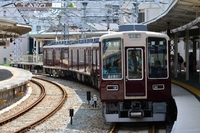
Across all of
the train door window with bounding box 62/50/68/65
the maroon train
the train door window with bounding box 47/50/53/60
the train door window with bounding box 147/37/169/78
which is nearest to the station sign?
the train door window with bounding box 47/50/53/60

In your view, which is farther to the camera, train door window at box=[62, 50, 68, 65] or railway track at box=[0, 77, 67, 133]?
train door window at box=[62, 50, 68, 65]

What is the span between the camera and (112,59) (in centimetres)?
1089

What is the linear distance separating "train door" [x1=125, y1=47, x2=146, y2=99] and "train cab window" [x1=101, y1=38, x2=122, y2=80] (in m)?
0.20

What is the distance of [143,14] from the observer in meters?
39.7

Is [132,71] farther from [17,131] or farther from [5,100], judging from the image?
[5,100]

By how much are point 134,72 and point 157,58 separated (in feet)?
2.26

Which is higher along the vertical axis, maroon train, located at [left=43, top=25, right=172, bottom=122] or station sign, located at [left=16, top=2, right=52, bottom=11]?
station sign, located at [left=16, top=2, right=52, bottom=11]

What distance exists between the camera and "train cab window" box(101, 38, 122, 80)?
10.8 metres

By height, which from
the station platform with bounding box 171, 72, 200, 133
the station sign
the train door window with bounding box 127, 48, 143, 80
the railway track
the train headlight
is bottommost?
the railway track

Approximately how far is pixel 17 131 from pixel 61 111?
12.1ft

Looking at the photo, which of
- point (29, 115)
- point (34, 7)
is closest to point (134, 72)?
point (29, 115)

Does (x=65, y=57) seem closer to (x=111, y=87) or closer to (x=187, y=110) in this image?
(x=111, y=87)

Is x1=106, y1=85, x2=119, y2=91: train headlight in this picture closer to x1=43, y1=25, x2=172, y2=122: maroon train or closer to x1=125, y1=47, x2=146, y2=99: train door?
x1=43, y1=25, x2=172, y2=122: maroon train

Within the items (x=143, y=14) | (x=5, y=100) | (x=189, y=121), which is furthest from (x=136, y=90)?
(x=143, y=14)
